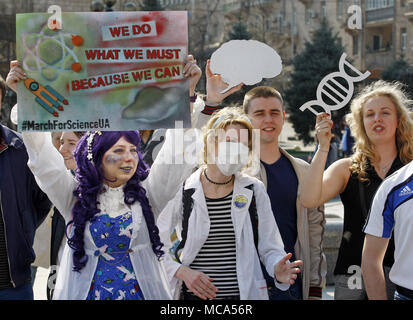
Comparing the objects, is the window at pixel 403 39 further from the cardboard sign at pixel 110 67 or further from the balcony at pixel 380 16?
the cardboard sign at pixel 110 67

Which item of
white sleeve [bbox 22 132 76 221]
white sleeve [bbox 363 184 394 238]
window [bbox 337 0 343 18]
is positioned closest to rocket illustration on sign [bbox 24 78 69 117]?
white sleeve [bbox 22 132 76 221]

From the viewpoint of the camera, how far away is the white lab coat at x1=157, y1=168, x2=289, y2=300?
3.23 m

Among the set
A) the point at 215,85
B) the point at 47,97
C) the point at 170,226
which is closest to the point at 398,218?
the point at 170,226

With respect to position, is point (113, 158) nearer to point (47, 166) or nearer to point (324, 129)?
point (47, 166)

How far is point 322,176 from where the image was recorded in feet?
12.0

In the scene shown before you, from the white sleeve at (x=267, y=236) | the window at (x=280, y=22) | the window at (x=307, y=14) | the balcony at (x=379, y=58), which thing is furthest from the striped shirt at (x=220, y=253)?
the window at (x=307, y=14)

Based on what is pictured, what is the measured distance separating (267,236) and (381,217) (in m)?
0.59

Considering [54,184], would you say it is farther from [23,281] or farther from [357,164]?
[357,164]

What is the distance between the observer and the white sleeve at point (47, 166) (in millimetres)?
3010

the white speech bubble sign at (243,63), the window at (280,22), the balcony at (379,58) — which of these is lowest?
the white speech bubble sign at (243,63)

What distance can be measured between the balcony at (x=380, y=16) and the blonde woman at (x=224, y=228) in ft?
121
